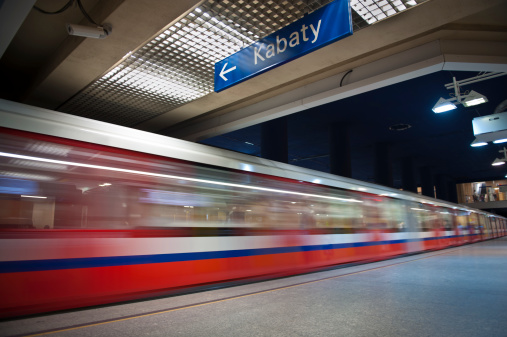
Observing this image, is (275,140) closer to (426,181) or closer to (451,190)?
(426,181)

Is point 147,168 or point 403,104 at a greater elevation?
point 403,104

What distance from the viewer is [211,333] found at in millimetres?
3010

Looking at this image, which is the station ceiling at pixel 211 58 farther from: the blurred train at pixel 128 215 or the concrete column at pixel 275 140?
the concrete column at pixel 275 140

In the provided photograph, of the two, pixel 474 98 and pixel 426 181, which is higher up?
pixel 474 98

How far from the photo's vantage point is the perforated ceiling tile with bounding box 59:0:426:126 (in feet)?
16.5

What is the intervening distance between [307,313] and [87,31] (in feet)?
16.5

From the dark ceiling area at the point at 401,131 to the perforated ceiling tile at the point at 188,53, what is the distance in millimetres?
6351

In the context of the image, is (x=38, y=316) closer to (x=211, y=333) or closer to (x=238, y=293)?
(x=211, y=333)

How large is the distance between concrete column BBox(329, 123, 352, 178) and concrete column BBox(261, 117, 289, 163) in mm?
2630

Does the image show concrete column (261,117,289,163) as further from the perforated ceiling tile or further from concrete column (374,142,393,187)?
concrete column (374,142,393,187)

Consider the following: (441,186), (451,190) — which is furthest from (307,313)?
(451,190)

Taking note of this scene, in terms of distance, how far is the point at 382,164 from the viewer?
17.3m

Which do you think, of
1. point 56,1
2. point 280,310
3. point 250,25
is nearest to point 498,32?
point 250,25

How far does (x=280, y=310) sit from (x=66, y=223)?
271 centimetres
